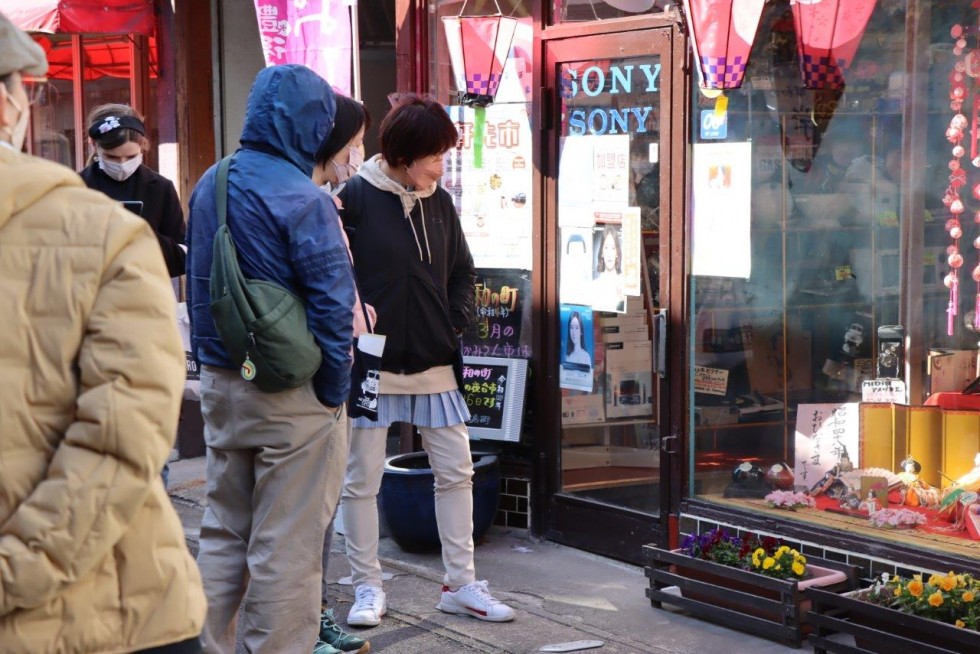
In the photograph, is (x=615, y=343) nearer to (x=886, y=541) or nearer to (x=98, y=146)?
(x=886, y=541)

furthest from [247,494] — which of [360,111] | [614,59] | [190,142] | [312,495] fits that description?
[190,142]

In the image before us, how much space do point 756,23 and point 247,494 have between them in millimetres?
2802

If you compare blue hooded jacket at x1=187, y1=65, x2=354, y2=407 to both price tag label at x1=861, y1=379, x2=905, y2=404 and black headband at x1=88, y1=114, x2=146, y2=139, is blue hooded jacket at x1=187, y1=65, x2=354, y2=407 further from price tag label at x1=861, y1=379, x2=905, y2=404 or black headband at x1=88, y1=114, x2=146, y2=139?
price tag label at x1=861, y1=379, x2=905, y2=404

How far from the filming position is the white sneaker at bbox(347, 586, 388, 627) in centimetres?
518

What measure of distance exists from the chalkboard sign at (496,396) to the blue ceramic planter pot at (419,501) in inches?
6.9

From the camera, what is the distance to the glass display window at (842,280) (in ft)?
17.1

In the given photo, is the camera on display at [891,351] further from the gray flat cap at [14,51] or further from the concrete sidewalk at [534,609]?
the gray flat cap at [14,51]

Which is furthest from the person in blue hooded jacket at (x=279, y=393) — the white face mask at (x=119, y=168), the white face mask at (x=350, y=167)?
the white face mask at (x=119, y=168)

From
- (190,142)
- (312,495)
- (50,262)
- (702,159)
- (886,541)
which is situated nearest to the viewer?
(50,262)

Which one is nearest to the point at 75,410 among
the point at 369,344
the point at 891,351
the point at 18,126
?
the point at 18,126

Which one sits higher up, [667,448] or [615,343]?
[615,343]

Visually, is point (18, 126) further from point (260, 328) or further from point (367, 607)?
point (367, 607)

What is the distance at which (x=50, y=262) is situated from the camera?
6.95ft

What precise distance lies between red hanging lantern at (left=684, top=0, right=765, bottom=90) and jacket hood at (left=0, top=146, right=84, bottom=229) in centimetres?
360
